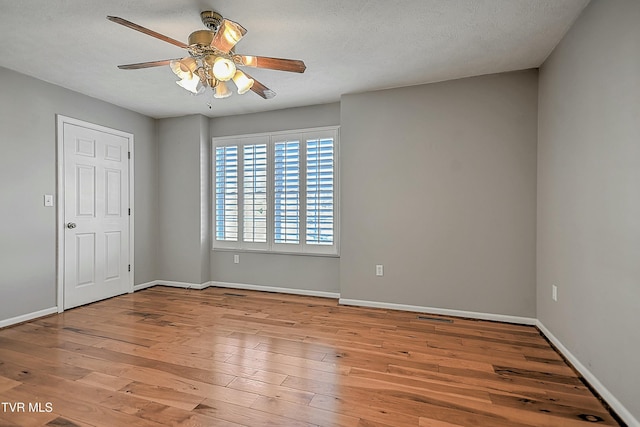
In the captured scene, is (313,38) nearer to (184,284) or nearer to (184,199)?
(184,199)

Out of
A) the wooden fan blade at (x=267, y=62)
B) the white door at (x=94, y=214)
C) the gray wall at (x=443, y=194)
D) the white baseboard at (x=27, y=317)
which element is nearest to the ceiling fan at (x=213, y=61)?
the wooden fan blade at (x=267, y=62)

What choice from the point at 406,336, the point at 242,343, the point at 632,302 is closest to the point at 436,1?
the point at 632,302

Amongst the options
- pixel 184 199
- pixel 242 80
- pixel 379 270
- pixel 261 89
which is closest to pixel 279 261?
pixel 379 270

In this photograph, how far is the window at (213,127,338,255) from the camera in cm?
416

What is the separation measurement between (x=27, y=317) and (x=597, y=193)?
5.13 meters

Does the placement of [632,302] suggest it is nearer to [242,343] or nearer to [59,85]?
[242,343]

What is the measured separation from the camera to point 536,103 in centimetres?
315

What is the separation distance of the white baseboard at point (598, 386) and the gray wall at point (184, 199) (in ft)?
13.9

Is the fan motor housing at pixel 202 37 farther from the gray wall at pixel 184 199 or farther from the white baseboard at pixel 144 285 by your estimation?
the white baseboard at pixel 144 285

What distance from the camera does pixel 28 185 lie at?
10.9ft

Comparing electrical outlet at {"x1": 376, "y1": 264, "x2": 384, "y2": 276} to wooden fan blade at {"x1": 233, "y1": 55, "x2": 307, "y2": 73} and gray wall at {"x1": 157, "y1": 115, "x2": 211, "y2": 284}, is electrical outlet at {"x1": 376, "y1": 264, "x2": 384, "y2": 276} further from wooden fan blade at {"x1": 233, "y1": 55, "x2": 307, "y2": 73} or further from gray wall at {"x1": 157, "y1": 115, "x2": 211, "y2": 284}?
gray wall at {"x1": 157, "y1": 115, "x2": 211, "y2": 284}

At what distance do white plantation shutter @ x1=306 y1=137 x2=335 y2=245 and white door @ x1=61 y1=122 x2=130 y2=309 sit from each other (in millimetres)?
2569

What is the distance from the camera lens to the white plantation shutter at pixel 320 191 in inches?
162

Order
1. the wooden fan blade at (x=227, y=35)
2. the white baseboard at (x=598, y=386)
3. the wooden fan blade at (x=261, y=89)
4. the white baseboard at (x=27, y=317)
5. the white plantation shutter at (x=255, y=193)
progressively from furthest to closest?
the white plantation shutter at (x=255, y=193) < the white baseboard at (x=27, y=317) < the wooden fan blade at (x=261, y=89) < the wooden fan blade at (x=227, y=35) < the white baseboard at (x=598, y=386)
